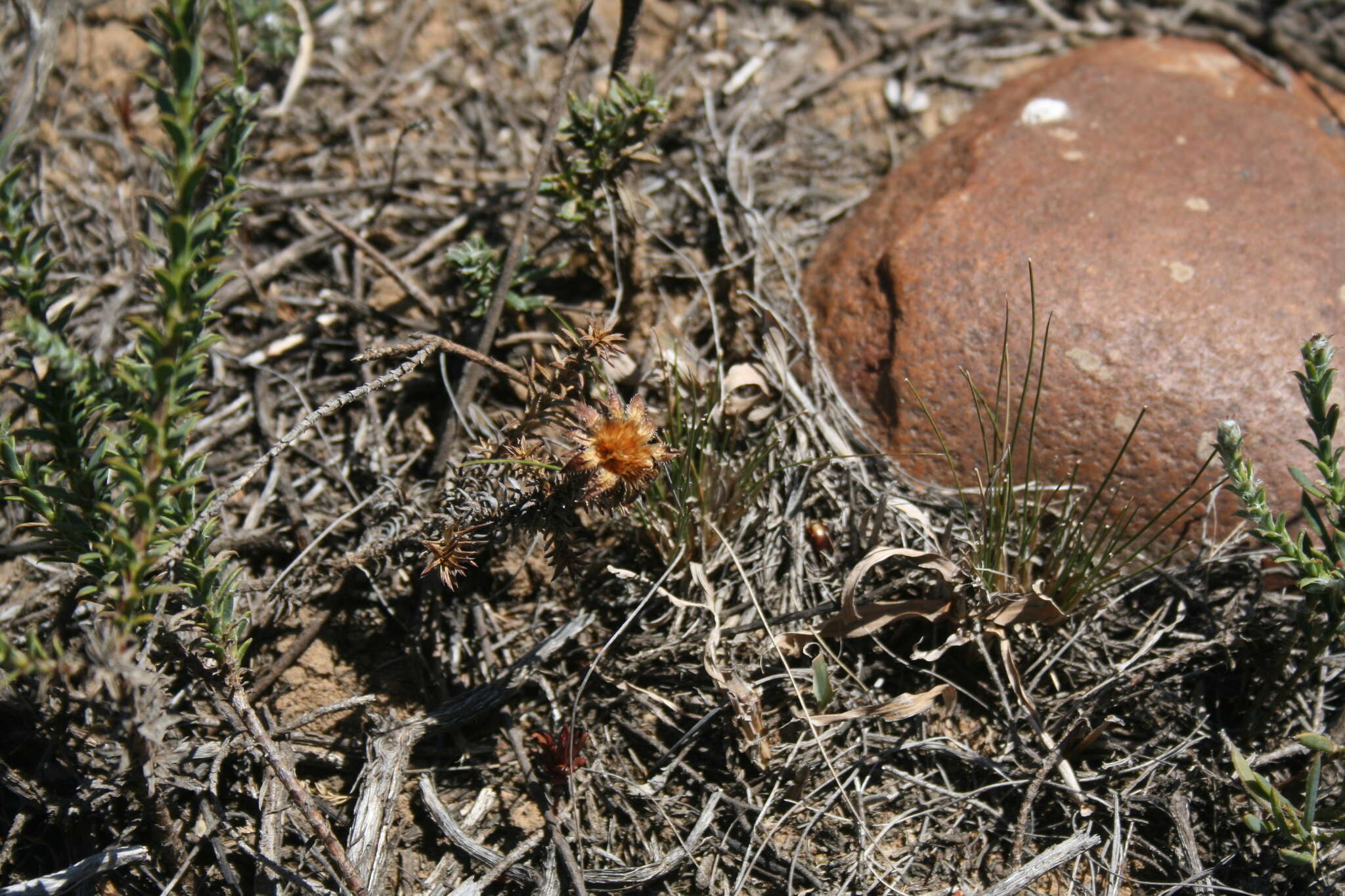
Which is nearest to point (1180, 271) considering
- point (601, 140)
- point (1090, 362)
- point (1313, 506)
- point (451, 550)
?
point (1090, 362)

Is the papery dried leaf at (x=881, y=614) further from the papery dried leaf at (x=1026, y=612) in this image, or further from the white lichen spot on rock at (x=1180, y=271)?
the white lichen spot on rock at (x=1180, y=271)

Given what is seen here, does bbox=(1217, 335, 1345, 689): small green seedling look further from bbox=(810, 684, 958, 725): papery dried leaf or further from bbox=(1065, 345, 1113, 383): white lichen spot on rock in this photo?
bbox=(810, 684, 958, 725): papery dried leaf

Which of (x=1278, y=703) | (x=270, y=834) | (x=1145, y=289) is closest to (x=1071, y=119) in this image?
(x=1145, y=289)

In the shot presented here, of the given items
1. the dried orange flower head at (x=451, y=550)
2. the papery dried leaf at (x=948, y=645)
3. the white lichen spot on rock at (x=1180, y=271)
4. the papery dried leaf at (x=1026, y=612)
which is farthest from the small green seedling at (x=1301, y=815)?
the dried orange flower head at (x=451, y=550)

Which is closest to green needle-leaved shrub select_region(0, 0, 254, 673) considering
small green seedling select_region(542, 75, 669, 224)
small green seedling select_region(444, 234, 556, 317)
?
small green seedling select_region(444, 234, 556, 317)

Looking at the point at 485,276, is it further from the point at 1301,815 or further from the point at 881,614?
the point at 1301,815
